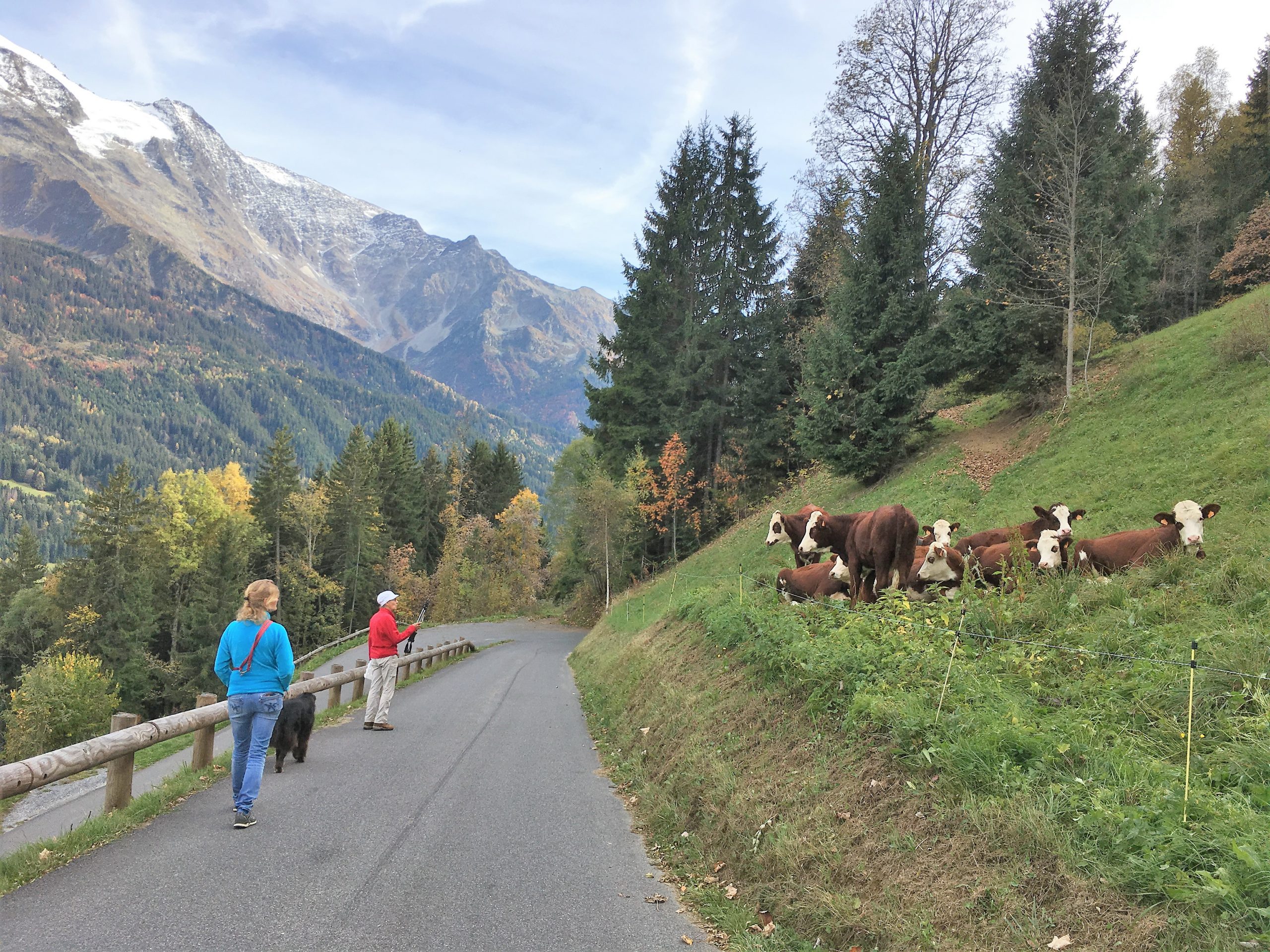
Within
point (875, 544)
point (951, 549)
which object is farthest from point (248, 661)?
point (951, 549)

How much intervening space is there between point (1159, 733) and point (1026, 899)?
1.85m

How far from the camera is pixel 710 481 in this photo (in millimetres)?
36156

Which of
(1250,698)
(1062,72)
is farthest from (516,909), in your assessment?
(1062,72)

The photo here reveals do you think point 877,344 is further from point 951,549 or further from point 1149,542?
point 1149,542

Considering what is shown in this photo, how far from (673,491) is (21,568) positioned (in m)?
66.7

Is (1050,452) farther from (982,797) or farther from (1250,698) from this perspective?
(982,797)

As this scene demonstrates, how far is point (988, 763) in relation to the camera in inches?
192

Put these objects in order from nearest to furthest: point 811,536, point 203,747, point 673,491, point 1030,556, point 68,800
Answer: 1. point 203,747
2. point 1030,556
3. point 811,536
4. point 68,800
5. point 673,491

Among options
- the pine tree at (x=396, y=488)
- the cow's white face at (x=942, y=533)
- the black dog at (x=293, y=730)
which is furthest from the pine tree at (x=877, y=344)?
the pine tree at (x=396, y=488)

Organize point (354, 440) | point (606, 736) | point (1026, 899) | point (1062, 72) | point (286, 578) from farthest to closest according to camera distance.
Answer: point (354, 440) < point (286, 578) < point (1062, 72) < point (606, 736) < point (1026, 899)

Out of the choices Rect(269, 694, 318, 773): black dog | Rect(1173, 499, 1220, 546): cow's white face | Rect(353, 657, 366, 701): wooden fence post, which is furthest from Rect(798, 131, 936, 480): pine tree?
Rect(269, 694, 318, 773): black dog

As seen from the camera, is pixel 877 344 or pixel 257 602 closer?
pixel 257 602

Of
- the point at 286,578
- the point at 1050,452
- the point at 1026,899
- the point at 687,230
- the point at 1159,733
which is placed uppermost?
the point at 687,230

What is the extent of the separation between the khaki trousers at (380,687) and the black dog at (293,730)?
225cm
